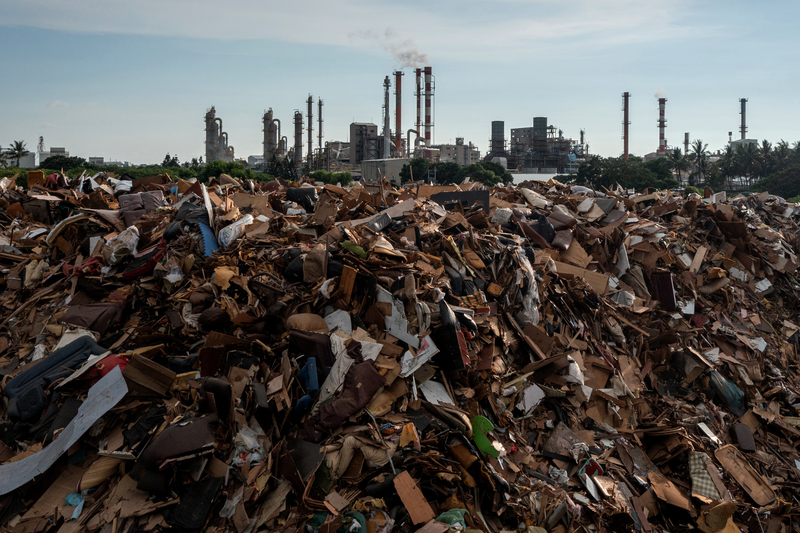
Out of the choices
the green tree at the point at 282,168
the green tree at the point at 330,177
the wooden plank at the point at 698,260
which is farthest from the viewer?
the green tree at the point at 282,168

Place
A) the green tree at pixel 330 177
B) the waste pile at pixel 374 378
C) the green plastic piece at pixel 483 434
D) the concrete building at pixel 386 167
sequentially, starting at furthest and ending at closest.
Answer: the concrete building at pixel 386 167
the green tree at pixel 330 177
the green plastic piece at pixel 483 434
the waste pile at pixel 374 378

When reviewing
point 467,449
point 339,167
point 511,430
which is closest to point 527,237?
point 511,430

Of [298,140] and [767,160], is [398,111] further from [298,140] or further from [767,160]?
[767,160]

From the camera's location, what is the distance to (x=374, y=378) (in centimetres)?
449

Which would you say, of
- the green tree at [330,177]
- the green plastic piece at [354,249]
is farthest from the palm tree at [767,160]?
the green plastic piece at [354,249]

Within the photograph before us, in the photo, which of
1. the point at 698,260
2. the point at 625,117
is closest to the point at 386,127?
the point at 625,117

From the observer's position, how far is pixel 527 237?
7945mm

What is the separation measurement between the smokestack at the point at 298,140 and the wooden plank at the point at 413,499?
5240 centimetres

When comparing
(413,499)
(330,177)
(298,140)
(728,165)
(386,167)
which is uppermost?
(298,140)

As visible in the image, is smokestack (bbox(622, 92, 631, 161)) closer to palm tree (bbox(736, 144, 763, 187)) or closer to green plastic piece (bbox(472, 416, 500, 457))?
palm tree (bbox(736, 144, 763, 187))

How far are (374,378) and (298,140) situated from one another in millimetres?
57008

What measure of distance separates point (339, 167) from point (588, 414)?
184 ft

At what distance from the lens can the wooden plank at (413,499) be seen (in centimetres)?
389

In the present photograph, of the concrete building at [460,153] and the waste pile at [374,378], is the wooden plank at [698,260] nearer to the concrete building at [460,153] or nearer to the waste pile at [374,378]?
the waste pile at [374,378]
